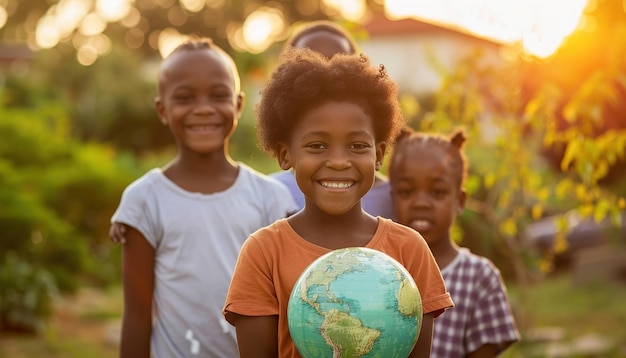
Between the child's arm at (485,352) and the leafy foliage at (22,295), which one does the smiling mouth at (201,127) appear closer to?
the child's arm at (485,352)

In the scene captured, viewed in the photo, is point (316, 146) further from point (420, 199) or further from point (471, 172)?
point (471, 172)

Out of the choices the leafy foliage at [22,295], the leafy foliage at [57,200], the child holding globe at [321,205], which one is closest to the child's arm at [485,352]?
the child holding globe at [321,205]

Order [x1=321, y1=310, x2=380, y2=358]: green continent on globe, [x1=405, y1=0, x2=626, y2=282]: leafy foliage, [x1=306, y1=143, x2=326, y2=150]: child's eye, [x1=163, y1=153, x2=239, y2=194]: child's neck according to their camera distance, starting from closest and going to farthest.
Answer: [x1=321, y1=310, x2=380, y2=358]: green continent on globe → [x1=306, y1=143, x2=326, y2=150]: child's eye → [x1=163, y1=153, x2=239, y2=194]: child's neck → [x1=405, y1=0, x2=626, y2=282]: leafy foliage

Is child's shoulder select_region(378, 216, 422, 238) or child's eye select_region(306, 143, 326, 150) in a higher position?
child's eye select_region(306, 143, 326, 150)

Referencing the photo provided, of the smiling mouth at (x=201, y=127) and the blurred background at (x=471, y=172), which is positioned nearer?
the smiling mouth at (x=201, y=127)

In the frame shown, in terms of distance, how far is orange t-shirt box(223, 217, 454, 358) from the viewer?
109 inches

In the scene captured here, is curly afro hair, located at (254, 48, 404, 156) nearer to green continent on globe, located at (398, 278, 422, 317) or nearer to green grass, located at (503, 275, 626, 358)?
green continent on globe, located at (398, 278, 422, 317)

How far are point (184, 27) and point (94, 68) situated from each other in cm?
2205

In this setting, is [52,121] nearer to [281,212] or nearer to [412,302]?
[281,212]

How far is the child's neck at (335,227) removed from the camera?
2.86 meters

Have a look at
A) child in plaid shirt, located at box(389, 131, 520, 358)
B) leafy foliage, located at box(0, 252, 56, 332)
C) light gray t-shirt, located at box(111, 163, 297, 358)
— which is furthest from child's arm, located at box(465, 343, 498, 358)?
leafy foliage, located at box(0, 252, 56, 332)

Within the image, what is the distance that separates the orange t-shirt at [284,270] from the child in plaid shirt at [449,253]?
1.12 m

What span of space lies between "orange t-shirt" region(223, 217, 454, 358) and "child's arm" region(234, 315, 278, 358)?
0.02 metres

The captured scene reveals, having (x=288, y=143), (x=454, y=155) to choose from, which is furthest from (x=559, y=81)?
(x=288, y=143)
